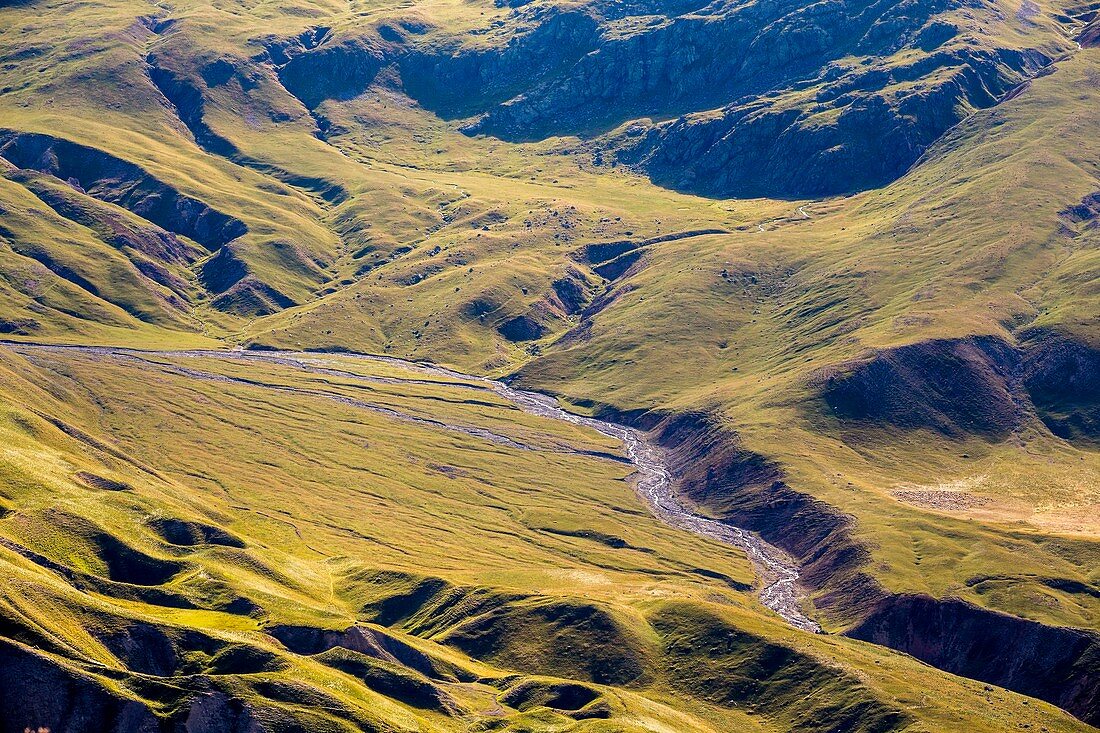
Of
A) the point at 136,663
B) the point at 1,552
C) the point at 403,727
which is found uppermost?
the point at 1,552

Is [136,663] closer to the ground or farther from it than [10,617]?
closer to the ground

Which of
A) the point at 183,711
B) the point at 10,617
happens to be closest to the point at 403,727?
the point at 183,711

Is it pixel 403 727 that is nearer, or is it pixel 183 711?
pixel 183 711

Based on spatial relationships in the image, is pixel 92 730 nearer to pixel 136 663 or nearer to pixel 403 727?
pixel 136 663

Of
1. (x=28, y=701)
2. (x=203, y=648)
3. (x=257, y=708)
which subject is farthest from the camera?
(x=203, y=648)

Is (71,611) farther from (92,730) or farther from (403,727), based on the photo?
(403,727)

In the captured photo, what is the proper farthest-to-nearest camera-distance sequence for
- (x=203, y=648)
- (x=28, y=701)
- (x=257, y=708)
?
(x=203, y=648)
(x=257, y=708)
(x=28, y=701)

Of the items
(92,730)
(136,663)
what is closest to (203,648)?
(136,663)

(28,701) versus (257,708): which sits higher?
(28,701)

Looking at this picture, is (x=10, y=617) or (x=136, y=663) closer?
(x=10, y=617)
